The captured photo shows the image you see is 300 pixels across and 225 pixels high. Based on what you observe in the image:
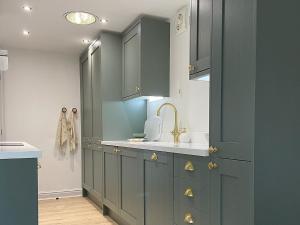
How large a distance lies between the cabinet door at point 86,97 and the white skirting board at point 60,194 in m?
0.97

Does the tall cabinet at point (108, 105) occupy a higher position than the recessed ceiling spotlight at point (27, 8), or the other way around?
the recessed ceiling spotlight at point (27, 8)

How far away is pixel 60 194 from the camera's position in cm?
443

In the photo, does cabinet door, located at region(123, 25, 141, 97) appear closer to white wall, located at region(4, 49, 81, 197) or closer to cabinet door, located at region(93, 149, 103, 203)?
cabinet door, located at region(93, 149, 103, 203)

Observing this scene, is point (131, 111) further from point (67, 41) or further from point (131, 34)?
point (67, 41)

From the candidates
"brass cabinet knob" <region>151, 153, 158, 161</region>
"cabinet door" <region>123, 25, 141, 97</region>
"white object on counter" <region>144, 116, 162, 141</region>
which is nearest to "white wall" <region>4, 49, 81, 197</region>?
"cabinet door" <region>123, 25, 141, 97</region>

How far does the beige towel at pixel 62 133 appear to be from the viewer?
4.43m

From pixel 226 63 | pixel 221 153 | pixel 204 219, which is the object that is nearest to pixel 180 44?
pixel 226 63

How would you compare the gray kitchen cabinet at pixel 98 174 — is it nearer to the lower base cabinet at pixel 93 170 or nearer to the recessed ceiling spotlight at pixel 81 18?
the lower base cabinet at pixel 93 170

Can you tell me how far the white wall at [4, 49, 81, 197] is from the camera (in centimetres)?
424

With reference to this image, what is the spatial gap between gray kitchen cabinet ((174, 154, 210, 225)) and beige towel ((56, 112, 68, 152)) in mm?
2993

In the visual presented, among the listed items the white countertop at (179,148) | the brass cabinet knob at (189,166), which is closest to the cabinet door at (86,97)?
the white countertop at (179,148)

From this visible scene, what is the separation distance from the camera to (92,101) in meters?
3.94

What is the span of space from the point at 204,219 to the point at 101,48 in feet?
8.40

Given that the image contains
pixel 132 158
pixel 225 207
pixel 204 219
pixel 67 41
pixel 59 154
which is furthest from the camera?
pixel 59 154
